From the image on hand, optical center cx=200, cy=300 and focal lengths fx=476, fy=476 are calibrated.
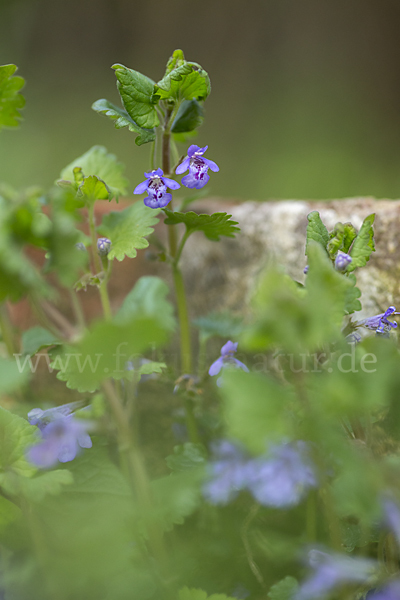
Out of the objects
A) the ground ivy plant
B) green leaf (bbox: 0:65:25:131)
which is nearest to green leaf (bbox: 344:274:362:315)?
the ground ivy plant

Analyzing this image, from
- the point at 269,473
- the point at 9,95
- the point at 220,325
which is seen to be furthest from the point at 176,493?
the point at 9,95

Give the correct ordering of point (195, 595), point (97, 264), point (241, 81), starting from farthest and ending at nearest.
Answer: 1. point (241, 81)
2. point (97, 264)
3. point (195, 595)

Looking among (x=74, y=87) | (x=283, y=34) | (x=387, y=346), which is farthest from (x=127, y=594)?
(x=283, y=34)

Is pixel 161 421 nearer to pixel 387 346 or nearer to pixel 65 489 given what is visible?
pixel 65 489

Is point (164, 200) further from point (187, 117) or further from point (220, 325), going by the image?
point (220, 325)

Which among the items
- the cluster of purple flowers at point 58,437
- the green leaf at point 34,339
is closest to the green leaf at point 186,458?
the cluster of purple flowers at point 58,437
